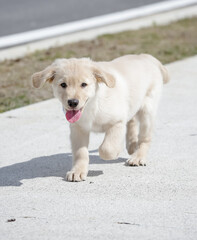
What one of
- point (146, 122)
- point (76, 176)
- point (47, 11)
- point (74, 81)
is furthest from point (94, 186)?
point (47, 11)

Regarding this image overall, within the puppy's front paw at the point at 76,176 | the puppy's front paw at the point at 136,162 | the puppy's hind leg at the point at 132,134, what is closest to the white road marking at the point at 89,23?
the puppy's hind leg at the point at 132,134

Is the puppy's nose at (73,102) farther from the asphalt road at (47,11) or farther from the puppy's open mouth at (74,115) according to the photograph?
the asphalt road at (47,11)

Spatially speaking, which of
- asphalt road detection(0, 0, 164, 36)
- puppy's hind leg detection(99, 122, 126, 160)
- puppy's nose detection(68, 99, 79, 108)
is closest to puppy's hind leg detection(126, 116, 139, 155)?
puppy's hind leg detection(99, 122, 126, 160)

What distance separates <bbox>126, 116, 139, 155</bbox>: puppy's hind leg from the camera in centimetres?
571

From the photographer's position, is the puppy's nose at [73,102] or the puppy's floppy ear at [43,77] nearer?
the puppy's nose at [73,102]

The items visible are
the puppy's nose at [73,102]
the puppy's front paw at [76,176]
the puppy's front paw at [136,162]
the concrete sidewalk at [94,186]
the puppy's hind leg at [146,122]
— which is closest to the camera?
the concrete sidewalk at [94,186]

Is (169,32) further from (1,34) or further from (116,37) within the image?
(1,34)

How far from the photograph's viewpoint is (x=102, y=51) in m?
9.47

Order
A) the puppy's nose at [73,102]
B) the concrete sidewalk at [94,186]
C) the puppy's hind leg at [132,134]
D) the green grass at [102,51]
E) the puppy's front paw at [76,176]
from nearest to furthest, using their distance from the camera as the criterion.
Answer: the concrete sidewalk at [94,186] → the puppy's nose at [73,102] → the puppy's front paw at [76,176] → the puppy's hind leg at [132,134] → the green grass at [102,51]

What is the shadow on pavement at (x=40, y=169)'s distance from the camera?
503 cm

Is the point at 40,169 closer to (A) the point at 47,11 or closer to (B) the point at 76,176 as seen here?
(B) the point at 76,176

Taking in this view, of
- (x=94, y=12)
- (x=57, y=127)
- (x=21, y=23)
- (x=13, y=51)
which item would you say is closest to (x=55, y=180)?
(x=57, y=127)

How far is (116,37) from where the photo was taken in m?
10.5

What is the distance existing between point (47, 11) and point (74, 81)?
8569mm
